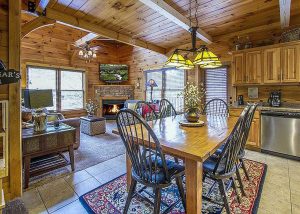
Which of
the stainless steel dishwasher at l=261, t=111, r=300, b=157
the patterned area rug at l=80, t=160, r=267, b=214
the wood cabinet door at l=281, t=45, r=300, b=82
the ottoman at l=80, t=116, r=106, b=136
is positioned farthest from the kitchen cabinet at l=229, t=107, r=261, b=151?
the ottoman at l=80, t=116, r=106, b=136

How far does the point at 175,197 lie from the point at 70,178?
1.51 metres

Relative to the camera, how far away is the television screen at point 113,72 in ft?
23.4

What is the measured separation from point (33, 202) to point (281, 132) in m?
4.01

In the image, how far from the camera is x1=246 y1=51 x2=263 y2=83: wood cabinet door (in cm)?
372

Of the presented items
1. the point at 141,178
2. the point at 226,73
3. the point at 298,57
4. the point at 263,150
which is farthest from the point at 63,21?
the point at 263,150

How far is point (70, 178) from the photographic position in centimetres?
254

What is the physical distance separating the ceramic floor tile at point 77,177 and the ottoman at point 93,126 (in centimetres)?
220

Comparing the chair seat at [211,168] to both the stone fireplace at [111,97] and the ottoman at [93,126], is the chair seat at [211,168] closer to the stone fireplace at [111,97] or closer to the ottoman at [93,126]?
the ottoman at [93,126]

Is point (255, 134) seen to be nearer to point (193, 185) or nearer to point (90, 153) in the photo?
point (193, 185)

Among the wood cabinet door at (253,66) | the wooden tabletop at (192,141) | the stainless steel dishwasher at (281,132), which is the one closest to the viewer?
the wooden tabletop at (192,141)

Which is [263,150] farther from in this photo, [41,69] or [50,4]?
[41,69]

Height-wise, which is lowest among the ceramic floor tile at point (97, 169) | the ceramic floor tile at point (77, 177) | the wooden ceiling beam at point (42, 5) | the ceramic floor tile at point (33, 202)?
the ceramic floor tile at point (33, 202)

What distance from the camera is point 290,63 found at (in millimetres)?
3342

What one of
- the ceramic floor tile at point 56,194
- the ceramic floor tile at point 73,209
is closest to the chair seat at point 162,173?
the ceramic floor tile at point 73,209
